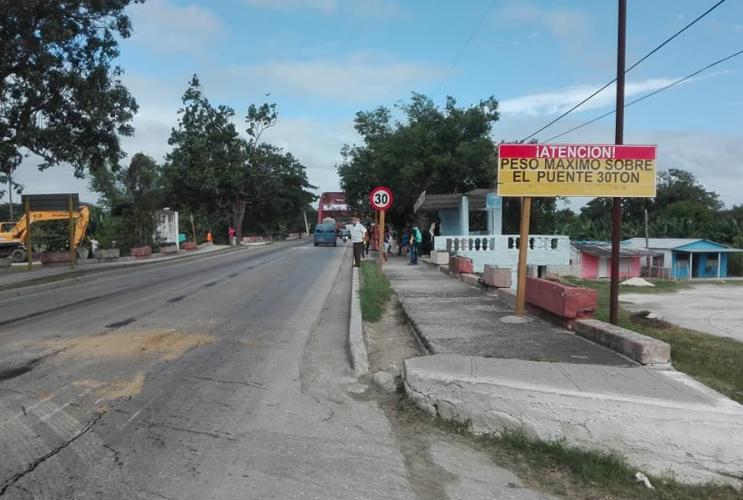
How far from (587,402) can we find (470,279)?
1025cm

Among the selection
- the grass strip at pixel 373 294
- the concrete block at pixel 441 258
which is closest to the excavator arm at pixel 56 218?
the concrete block at pixel 441 258

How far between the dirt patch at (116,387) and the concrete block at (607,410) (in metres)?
A: 2.73

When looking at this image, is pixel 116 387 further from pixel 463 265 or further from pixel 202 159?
pixel 202 159

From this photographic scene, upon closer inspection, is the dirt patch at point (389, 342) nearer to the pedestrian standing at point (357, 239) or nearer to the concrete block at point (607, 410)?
the concrete block at point (607, 410)

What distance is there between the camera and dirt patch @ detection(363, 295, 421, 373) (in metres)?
7.74

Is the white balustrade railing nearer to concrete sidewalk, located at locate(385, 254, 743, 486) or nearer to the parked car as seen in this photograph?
concrete sidewalk, located at locate(385, 254, 743, 486)

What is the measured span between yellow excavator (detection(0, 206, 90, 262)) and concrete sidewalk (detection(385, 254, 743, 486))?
2669 cm

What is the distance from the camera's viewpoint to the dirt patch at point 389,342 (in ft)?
25.4

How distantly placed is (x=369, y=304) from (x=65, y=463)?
26.1 ft

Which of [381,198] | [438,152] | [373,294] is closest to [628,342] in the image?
[373,294]

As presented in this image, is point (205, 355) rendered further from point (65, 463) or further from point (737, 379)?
point (737, 379)

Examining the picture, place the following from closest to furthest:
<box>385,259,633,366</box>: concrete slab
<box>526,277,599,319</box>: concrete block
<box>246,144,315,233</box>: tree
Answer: <box>385,259,633,366</box>: concrete slab < <box>526,277,599,319</box>: concrete block < <box>246,144,315,233</box>: tree

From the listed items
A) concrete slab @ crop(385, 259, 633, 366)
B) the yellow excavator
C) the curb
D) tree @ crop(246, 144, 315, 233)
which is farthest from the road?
tree @ crop(246, 144, 315, 233)

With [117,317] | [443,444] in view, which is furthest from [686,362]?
[117,317]
